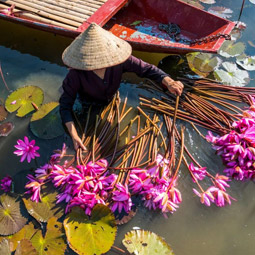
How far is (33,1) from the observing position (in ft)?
14.2

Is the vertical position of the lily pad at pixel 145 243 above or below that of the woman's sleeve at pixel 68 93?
below

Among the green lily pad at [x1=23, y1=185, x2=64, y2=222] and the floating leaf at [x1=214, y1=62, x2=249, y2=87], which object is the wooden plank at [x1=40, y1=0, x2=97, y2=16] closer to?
the floating leaf at [x1=214, y1=62, x2=249, y2=87]

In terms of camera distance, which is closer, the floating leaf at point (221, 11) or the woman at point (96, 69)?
the woman at point (96, 69)

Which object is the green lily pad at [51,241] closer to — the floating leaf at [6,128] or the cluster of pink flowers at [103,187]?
the cluster of pink flowers at [103,187]

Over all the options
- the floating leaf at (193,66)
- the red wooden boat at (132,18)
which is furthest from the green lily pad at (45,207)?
the floating leaf at (193,66)

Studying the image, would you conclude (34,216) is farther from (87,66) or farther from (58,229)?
(87,66)

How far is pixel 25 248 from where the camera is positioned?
7.63 feet

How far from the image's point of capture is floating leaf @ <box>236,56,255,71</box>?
4.08 meters

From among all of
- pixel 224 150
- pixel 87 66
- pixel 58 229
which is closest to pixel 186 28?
pixel 224 150

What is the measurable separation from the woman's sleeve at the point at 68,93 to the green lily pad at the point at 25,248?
125 cm

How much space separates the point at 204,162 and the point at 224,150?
28 cm

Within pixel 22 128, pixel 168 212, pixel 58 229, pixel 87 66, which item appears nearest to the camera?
pixel 87 66

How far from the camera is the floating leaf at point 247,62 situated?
4078 mm

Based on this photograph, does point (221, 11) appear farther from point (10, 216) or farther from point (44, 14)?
point (10, 216)
